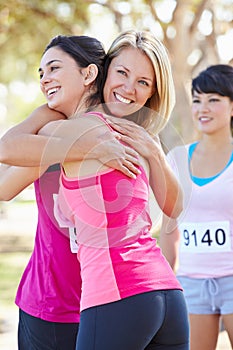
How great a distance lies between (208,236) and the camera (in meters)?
2.94

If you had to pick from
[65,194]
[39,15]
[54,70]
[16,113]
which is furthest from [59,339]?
[16,113]

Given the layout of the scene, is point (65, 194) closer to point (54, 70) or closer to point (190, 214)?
point (54, 70)

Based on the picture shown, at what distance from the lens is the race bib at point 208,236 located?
2926 millimetres

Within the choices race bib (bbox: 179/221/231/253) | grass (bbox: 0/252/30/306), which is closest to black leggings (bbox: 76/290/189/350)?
race bib (bbox: 179/221/231/253)

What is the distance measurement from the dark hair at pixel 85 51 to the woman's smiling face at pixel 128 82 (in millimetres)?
32

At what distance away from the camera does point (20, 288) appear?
202 cm

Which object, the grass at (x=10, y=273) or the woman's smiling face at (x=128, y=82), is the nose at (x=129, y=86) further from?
the grass at (x=10, y=273)

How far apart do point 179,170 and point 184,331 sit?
145cm

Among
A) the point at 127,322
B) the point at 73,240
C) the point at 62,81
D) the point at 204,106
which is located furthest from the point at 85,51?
the point at 204,106

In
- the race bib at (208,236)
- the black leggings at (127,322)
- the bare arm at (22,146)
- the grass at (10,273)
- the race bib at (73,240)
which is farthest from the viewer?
the grass at (10,273)

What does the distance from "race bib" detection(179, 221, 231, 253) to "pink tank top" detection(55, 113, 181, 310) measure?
132 cm

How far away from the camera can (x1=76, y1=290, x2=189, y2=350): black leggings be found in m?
1.54

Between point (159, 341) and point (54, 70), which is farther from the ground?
point (54, 70)

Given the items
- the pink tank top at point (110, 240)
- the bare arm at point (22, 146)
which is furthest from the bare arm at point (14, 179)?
the pink tank top at point (110, 240)
